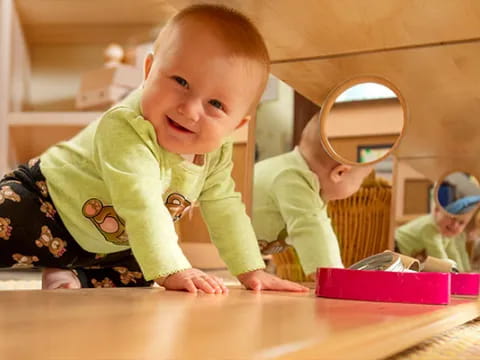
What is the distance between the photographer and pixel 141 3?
2.35m

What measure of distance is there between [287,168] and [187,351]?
688 millimetres

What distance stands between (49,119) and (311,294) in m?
1.64

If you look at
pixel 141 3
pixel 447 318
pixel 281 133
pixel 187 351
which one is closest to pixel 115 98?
pixel 141 3

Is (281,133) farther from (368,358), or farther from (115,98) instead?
(115,98)

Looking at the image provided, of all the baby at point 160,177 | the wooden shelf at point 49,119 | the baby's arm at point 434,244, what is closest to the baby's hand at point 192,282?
the baby at point 160,177

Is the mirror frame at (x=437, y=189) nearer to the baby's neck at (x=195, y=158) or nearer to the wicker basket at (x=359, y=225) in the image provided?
the wicker basket at (x=359, y=225)

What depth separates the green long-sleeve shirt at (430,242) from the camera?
98 centimetres

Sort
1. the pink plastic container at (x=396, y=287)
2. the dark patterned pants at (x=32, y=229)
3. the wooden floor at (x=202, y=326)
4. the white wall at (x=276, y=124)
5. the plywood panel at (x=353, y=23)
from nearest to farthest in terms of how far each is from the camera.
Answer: the wooden floor at (x=202, y=326), the pink plastic container at (x=396, y=287), the plywood panel at (x=353, y=23), the dark patterned pants at (x=32, y=229), the white wall at (x=276, y=124)

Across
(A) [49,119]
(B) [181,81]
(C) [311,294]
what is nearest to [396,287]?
(C) [311,294]

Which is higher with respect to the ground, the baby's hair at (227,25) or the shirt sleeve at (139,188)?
the baby's hair at (227,25)

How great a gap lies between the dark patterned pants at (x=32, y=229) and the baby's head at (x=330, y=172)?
0.33 meters

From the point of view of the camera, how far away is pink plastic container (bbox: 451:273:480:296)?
770mm

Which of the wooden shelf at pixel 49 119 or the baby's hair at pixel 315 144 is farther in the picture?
the wooden shelf at pixel 49 119

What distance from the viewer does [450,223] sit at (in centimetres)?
106
